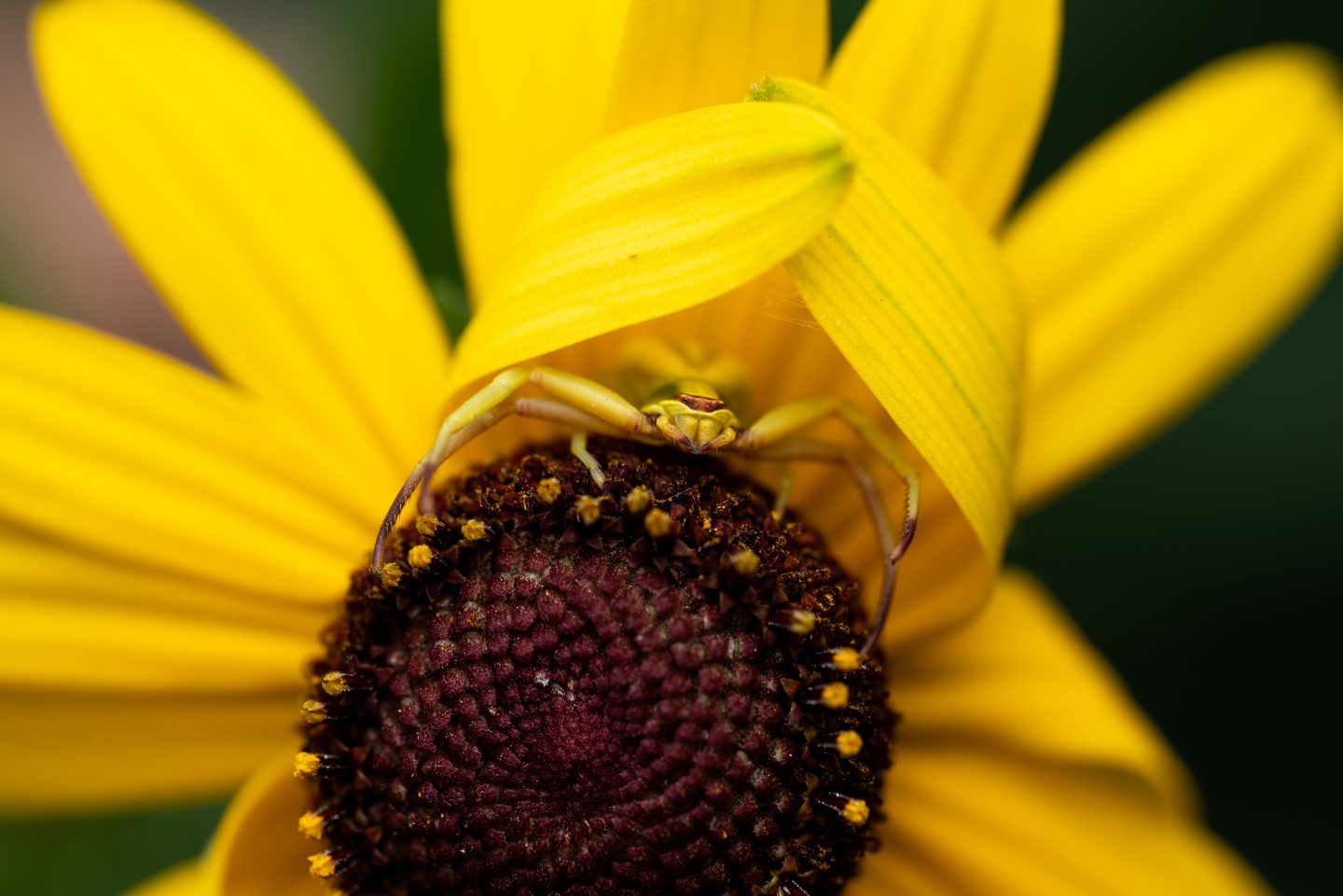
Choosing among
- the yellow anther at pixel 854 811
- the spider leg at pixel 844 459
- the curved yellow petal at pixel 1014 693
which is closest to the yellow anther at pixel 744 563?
the spider leg at pixel 844 459

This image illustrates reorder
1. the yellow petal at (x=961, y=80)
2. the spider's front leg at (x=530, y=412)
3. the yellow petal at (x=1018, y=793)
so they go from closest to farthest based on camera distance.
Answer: the spider's front leg at (x=530, y=412) < the yellow petal at (x=961, y=80) < the yellow petal at (x=1018, y=793)

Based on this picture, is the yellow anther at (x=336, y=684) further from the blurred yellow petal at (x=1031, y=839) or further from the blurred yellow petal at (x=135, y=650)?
the blurred yellow petal at (x=1031, y=839)

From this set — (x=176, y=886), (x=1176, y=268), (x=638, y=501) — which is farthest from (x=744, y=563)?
(x=176, y=886)

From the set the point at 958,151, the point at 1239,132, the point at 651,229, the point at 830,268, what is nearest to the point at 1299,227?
the point at 1239,132

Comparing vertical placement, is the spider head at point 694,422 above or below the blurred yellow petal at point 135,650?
below

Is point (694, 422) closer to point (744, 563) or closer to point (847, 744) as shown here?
point (744, 563)

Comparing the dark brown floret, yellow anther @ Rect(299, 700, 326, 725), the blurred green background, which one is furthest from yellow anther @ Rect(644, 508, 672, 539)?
the blurred green background
